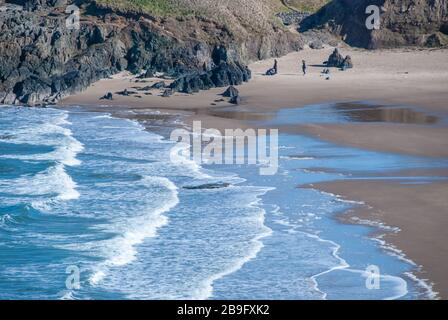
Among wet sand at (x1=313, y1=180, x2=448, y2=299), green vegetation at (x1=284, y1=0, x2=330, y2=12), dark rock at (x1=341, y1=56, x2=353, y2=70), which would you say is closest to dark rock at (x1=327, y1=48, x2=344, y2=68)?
dark rock at (x1=341, y1=56, x2=353, y2=70)

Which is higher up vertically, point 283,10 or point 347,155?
point 283,10

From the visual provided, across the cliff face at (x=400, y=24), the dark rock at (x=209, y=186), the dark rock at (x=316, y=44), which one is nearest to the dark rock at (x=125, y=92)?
the dark rock at (x=316, y=44)

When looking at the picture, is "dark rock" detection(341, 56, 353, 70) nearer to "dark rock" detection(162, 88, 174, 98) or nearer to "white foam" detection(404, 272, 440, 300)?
"dark rock" detection(162, 88, 174, 98)

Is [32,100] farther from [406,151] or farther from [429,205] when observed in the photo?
[429,205]

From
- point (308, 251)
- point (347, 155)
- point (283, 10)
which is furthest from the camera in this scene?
point (283, 10)

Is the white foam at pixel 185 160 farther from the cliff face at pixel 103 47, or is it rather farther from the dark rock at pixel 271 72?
the dark rock at pixel 271 72
